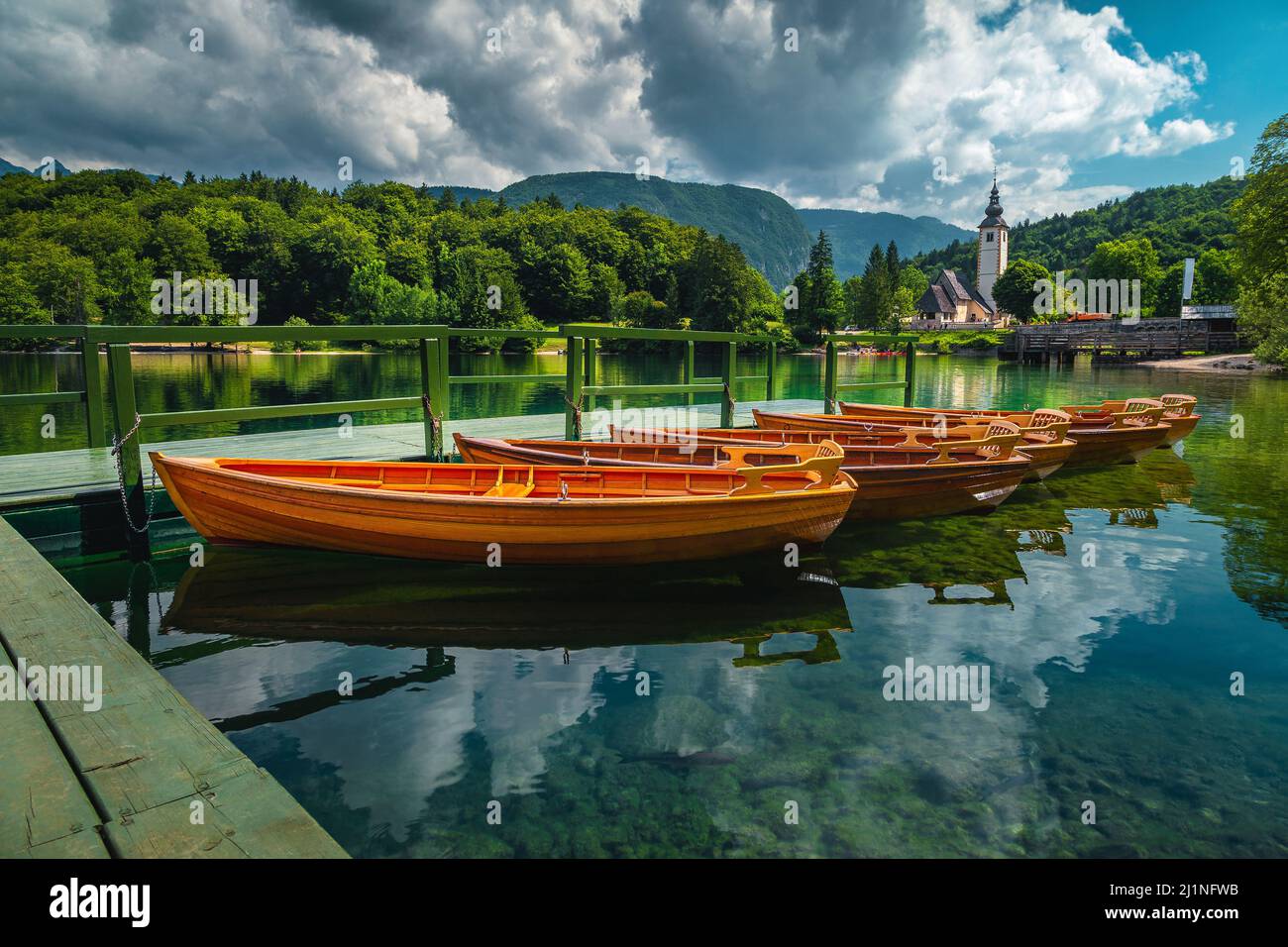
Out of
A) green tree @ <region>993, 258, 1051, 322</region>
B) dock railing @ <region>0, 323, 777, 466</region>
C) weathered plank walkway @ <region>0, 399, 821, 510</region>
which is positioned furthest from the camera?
green tree @ <region>993, 258, 1051, 322</region>

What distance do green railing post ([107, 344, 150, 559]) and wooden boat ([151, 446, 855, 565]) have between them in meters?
0.44

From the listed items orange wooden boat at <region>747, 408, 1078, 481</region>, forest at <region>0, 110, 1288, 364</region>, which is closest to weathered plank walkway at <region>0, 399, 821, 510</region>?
orange wooden boat at <region>747, 408, 1078, 481</region>

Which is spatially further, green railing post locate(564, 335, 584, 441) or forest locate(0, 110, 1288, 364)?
forest locate(0, 110, 1288, 364)

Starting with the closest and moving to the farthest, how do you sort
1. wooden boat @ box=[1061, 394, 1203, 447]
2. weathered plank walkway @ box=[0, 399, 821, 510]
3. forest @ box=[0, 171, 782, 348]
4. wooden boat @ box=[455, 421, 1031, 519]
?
1. weathered plank walkway @ box=[0, 399, 821, 510]
2. wooden boat @ box=[455, 421, 1031, 519]
3. wooden boat @ box=[1061, 394, 1203, 447]
4. forest @ box=[0, 171, 782, 348]

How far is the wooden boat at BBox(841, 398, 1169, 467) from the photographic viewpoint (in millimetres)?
14523

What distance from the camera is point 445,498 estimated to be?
Answer: 738 centimetres

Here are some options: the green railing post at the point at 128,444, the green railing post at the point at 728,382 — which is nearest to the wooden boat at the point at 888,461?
the green railing post at the point at 728,382

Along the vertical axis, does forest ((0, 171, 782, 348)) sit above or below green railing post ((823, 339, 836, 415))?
above

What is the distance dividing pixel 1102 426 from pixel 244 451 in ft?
53.3

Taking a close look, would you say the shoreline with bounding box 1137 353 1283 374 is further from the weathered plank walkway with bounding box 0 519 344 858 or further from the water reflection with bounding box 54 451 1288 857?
the weathered plank walkway with bounding box 0 519 344 858

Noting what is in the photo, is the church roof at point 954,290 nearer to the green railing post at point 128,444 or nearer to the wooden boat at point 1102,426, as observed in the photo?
the wooden boat at point 1102,426

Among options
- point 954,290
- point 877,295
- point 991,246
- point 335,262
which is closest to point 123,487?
point 335,262

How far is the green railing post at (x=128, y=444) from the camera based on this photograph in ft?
24.2

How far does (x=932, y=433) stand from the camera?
1245 centimetres
